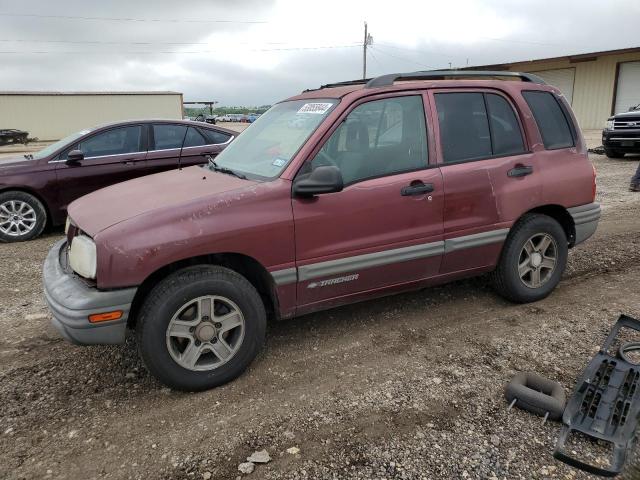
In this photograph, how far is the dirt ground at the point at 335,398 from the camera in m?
2.57

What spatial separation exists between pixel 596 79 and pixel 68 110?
1229 inches

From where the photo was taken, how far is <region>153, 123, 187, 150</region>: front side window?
24.8 feet

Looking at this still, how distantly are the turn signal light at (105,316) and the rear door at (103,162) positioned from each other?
4.75m

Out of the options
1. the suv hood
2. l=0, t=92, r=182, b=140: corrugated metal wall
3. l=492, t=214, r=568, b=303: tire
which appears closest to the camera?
the suv hood

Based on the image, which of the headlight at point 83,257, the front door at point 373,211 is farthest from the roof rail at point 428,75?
the headlight at point 83,257

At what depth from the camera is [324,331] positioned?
4.00 m

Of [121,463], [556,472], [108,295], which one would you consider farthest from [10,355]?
[556,472]

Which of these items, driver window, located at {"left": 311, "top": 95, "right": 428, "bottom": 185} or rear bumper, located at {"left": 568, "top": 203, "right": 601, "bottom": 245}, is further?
rear bumper, located at {"left": 568, "top": 203, "right": 601, "bottom": 245}

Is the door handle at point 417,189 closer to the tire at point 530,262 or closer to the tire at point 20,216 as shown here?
the tire at point 530,262

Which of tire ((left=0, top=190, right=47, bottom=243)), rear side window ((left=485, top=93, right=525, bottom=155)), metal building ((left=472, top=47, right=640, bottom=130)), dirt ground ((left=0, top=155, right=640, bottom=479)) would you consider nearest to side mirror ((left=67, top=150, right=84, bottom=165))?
tire ((left=0, top=190, right=47, bottom=243))

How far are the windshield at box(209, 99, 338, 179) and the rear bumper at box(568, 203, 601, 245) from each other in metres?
2.40

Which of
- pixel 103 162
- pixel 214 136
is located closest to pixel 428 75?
pixel 214 136

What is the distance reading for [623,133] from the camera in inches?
530

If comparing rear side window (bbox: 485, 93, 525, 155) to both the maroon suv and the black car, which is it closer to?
the maroon suv
